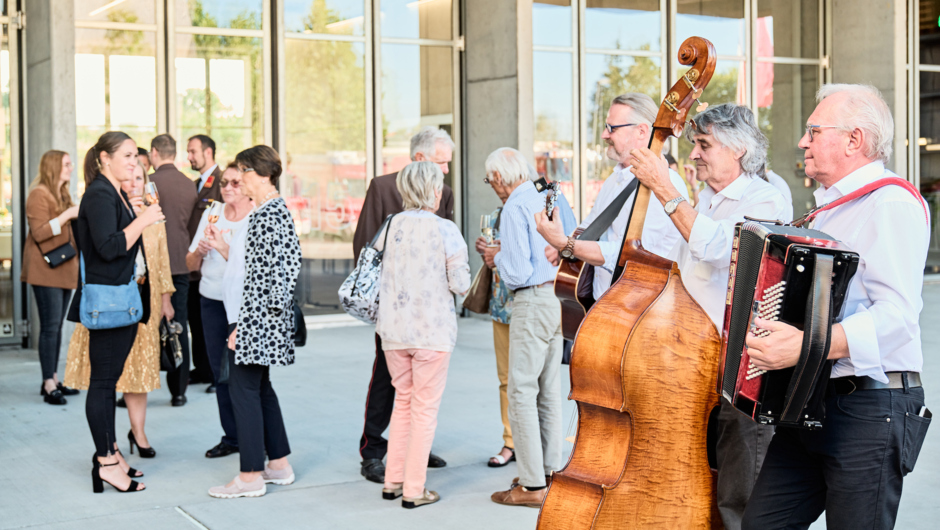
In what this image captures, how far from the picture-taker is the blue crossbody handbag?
4.70 meters

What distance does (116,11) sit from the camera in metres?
9.91

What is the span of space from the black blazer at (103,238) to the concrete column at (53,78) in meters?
4.28

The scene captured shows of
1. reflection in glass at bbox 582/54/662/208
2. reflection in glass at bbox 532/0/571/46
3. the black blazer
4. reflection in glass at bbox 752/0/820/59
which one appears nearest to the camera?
the black blazer

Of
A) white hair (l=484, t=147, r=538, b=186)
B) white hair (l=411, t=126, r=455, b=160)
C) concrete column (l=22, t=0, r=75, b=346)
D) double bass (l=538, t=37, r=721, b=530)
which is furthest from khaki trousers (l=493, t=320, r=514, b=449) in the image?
concrete column (l=22, t=0, r=75, b=346)

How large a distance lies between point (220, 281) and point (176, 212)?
2.29 metres

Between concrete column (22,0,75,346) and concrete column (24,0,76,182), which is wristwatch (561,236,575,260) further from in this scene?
concrete column (24,0,76,182)

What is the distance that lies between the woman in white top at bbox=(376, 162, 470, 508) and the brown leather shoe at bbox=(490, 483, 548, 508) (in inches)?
12.6

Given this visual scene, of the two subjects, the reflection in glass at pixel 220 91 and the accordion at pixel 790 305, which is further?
the reflection in glass at pixel 220 91

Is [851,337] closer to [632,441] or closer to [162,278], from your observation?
[632,441]

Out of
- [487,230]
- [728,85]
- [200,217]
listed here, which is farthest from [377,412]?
[728,85]

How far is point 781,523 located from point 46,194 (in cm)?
595

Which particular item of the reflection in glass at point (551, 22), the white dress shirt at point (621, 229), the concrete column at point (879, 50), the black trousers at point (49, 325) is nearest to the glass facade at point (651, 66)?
the reflection in glass at point (551, 22)

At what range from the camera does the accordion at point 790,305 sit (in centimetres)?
229

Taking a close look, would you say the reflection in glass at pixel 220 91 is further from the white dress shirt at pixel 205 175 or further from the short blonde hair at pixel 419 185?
the short blonde hair at pixel 419 185
